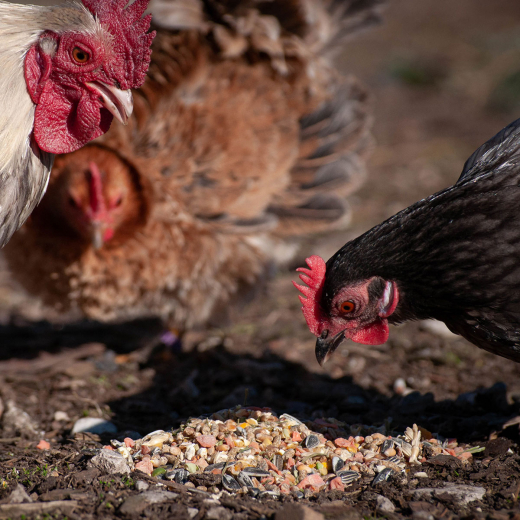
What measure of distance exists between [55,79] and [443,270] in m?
2.12

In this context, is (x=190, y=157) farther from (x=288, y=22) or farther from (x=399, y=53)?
(x=399, y=53)

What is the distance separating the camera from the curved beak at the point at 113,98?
9.55 feet

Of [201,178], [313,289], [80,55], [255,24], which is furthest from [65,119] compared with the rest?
[255,24]

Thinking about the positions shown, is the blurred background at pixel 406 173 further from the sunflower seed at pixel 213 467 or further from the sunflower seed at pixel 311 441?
the sunflower seed at pixel 213 467

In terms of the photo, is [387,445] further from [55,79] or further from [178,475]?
[55,79]

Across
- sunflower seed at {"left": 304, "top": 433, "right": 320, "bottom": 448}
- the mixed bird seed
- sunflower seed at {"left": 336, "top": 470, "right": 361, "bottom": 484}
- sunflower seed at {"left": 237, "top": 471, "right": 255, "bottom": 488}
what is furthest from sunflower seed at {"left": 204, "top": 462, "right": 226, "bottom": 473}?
sunflower seed at {"left": 336, "top": 470, "right": 361, "bottom": 484}

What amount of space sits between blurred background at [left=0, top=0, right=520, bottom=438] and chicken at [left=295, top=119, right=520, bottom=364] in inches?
31.1

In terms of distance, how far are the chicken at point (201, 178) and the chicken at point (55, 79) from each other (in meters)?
1.03

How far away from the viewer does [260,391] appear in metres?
3.73

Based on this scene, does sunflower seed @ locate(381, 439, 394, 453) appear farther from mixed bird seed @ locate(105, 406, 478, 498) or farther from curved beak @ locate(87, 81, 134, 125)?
curved beak @ locate(87, 81, 134, 125)

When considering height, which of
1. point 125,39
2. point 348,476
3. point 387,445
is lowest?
point 348,476

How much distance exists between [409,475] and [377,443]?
0.22m

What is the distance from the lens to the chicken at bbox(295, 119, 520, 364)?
254 cm

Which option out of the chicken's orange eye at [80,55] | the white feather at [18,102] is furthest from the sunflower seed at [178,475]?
the chicken's orange eye at [80,55]
